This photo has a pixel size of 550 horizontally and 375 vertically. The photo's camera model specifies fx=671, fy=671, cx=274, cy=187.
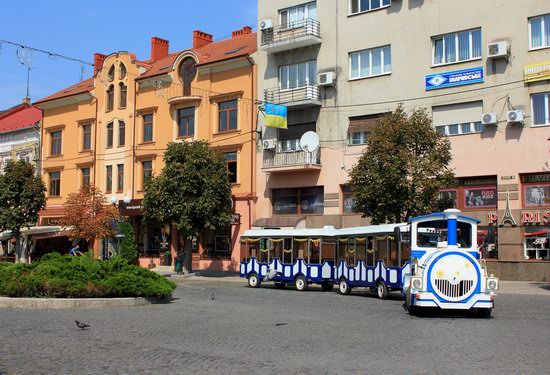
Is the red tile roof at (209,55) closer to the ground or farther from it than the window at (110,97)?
farther from it

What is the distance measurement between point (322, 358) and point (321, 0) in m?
30.5

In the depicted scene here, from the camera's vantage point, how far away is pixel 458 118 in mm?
31969

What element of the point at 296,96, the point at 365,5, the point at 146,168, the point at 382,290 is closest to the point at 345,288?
the point at 382,290

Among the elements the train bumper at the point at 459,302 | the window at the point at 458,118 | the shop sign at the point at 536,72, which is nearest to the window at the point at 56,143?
the window at the point at 458,118

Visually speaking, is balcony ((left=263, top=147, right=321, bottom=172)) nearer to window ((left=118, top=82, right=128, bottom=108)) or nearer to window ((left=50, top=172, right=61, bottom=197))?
window ((left=118, top=82, right=128, bottom=108))

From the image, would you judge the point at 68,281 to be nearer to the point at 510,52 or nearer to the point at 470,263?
the point at 470,263

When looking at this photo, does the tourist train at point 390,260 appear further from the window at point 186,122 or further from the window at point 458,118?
the window at point 186,122

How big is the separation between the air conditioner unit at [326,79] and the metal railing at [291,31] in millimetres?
2367

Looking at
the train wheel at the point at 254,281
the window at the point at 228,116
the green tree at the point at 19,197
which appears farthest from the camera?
the green tree at the point at 19,197

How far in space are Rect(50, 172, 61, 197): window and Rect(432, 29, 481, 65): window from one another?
31335 millimetres

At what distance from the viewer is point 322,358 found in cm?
1011

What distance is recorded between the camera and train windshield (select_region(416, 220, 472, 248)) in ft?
56.8

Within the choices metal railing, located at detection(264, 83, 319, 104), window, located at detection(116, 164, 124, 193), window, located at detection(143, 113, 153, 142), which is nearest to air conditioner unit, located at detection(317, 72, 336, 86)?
metal railing, located at detection(264, 83, 319, 104)

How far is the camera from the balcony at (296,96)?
3678 cm
